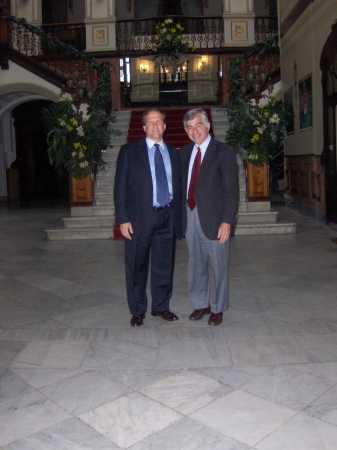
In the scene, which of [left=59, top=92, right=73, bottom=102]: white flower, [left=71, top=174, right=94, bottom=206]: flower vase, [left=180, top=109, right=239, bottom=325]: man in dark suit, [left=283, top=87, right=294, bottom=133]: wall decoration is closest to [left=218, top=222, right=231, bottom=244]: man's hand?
[left=180, top=109, right=239, bottom=325]: man in dark suit

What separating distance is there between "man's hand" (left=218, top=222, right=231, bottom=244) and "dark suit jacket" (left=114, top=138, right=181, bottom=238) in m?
0.49

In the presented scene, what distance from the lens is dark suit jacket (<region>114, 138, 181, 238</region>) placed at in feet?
12.4

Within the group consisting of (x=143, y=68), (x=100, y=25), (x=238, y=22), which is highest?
(x=100, y=25)

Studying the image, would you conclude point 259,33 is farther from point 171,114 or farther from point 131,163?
point 131,163

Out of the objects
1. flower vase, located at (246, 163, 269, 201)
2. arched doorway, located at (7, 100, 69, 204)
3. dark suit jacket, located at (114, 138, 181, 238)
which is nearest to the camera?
dark suit jacket, located at (114, 138, 181, 238)

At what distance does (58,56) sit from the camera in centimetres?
1334

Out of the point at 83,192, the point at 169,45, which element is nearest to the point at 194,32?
the point at 169,45

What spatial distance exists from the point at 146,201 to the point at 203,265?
69 cm

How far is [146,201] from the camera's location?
379 cm

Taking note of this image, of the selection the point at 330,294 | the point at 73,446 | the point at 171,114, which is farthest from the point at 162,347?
the point at 171,114

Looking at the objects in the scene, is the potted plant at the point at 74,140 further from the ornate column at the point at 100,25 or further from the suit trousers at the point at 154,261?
the ornate column at the point at 100,25

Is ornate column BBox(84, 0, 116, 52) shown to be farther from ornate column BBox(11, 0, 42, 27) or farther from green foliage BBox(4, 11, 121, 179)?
green foliage BBox(4, 11, 121, 179)

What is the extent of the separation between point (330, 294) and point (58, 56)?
10812mm

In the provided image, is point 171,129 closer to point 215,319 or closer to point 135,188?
point 135,188
